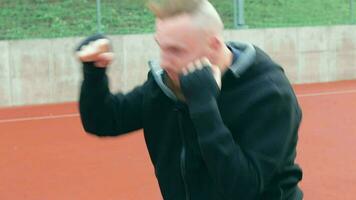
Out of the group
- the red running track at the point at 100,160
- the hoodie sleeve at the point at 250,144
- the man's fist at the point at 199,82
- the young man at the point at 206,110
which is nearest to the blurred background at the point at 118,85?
the red running track at the point at 100,160

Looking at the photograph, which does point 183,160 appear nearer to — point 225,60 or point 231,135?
point 231,135

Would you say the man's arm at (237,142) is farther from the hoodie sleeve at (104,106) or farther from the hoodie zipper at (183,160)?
the hoodie sleeve at (104,106)

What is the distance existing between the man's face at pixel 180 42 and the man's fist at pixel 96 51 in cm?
44

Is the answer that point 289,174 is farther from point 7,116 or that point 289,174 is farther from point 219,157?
point 7,116

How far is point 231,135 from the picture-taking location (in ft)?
7.46

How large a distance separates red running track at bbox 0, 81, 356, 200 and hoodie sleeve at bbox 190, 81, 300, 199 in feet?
14.8

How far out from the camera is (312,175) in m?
7.64

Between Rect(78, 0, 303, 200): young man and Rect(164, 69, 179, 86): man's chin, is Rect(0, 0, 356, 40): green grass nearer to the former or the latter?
Rect(78, 0, 303, 200): young man

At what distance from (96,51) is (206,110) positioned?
1.90ft

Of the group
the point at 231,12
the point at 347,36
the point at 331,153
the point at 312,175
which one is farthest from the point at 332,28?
the point at 312,175

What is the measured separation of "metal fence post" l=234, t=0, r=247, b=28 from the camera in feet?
59.7

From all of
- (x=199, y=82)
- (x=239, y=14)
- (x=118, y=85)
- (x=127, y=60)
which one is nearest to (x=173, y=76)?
(x=199, y=82)

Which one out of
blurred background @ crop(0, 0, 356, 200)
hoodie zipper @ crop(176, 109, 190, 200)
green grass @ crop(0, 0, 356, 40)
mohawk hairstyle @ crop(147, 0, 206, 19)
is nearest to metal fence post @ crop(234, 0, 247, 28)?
blurred background @ crop(0, 0, 356, 200)

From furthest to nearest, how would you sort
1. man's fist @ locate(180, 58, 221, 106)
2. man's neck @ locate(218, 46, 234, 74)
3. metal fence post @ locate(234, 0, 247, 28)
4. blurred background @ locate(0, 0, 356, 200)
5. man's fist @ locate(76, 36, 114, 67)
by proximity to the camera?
metal fence post @ locate(234, 0, 247, 28) < blurred background @ locate(0, 0, 356, 200) < man's fist @ locate(76, 36, 114, 67) < man's neck @ locate(218, 46, 234, 74) < man's fist @ locate(180, 58, 221, 106)
